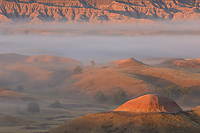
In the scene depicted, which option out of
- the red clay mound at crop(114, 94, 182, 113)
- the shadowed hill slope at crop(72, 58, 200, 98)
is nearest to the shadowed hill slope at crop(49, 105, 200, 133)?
the red clay mound at crop(114, 94, 182, 113)

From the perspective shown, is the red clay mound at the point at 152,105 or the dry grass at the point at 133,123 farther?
the red clay mound at the point at 152,105

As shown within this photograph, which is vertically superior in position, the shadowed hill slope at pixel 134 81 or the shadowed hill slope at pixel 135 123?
the shadowed hill slope at pixel 135 123

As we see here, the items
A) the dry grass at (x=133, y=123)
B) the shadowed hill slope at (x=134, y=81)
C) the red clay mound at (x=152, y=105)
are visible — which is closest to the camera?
the dry grass at (x=133, y=123)

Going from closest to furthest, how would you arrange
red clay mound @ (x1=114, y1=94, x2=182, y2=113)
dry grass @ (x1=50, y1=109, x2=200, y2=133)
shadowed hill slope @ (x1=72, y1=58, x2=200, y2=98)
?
dry grass @ (x1=50, y1=109, x2=200, y2=133) < red clay mound @ (x1=114, y1=94, x2=182, y2=113) < shadowed hill slope @ (x1=72, y1=58, x2=200, y2=98)

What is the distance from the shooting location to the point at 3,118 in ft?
152

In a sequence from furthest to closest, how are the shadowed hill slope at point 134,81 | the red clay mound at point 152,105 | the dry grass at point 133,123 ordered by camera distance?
the shadowed hill slope at point 134,81 → the red clay mound at point 152,105 → the dry grass at point 133,123

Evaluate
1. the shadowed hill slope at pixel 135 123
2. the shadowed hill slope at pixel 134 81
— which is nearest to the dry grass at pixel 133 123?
the shadowed hill slope at pixel 135 123

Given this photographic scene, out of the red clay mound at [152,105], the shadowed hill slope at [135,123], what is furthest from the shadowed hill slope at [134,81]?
the shadowed hill slope at [135,123]

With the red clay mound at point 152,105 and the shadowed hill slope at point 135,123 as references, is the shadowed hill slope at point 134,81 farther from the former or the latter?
the shadowed hill slope at point 135,123

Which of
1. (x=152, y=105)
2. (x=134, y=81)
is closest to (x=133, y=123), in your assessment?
(x=152, y=105)

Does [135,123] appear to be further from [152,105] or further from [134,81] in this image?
[134,81]

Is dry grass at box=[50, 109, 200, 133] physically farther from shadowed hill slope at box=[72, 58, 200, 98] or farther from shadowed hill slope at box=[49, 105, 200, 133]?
shadowed hill slope at box=[72, 58, 200, 98]

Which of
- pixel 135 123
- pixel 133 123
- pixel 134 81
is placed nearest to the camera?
pixel 135 123

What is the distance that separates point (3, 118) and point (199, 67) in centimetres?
8411
